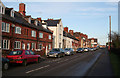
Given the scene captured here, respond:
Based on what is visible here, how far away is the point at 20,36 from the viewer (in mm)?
26297

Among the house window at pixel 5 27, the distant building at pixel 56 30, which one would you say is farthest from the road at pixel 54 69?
the distant building at pixel 56 30

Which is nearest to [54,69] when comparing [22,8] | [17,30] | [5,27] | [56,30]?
[5,27]

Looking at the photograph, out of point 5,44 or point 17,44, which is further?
point 17,44

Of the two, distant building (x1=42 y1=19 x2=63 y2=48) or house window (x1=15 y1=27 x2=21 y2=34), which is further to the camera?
distant building (x1=42 y1=19 x2=63 y2=48)

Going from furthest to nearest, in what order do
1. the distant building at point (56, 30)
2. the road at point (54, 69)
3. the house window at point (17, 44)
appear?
the distant building at point (56, 30) < the house window at point (17, 44) < the road at point (54, 69)

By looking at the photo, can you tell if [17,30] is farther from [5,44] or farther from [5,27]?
[5,44]

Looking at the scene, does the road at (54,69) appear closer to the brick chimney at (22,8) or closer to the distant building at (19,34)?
the distant building at (19,34)

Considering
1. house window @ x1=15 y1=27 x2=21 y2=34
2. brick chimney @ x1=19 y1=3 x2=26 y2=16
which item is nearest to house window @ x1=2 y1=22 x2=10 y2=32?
house window @ x1=15 y1=27 x2=21 y2=34

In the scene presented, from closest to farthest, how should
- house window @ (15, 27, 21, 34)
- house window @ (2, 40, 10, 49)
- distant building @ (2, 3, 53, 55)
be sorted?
house window @ (2, 40, 10, 49) < distant building @ (2, 3, 53, 55) < house window @ (15, 27, 21, 34)

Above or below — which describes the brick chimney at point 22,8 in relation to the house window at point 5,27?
above

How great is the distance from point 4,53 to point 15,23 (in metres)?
6.22

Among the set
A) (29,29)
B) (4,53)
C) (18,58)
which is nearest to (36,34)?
(29,29)

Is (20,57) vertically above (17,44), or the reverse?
(17,44)

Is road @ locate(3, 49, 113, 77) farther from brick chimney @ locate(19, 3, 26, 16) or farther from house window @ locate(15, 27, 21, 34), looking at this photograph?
brick chimney @ locate(19, 3, 26, 16)
